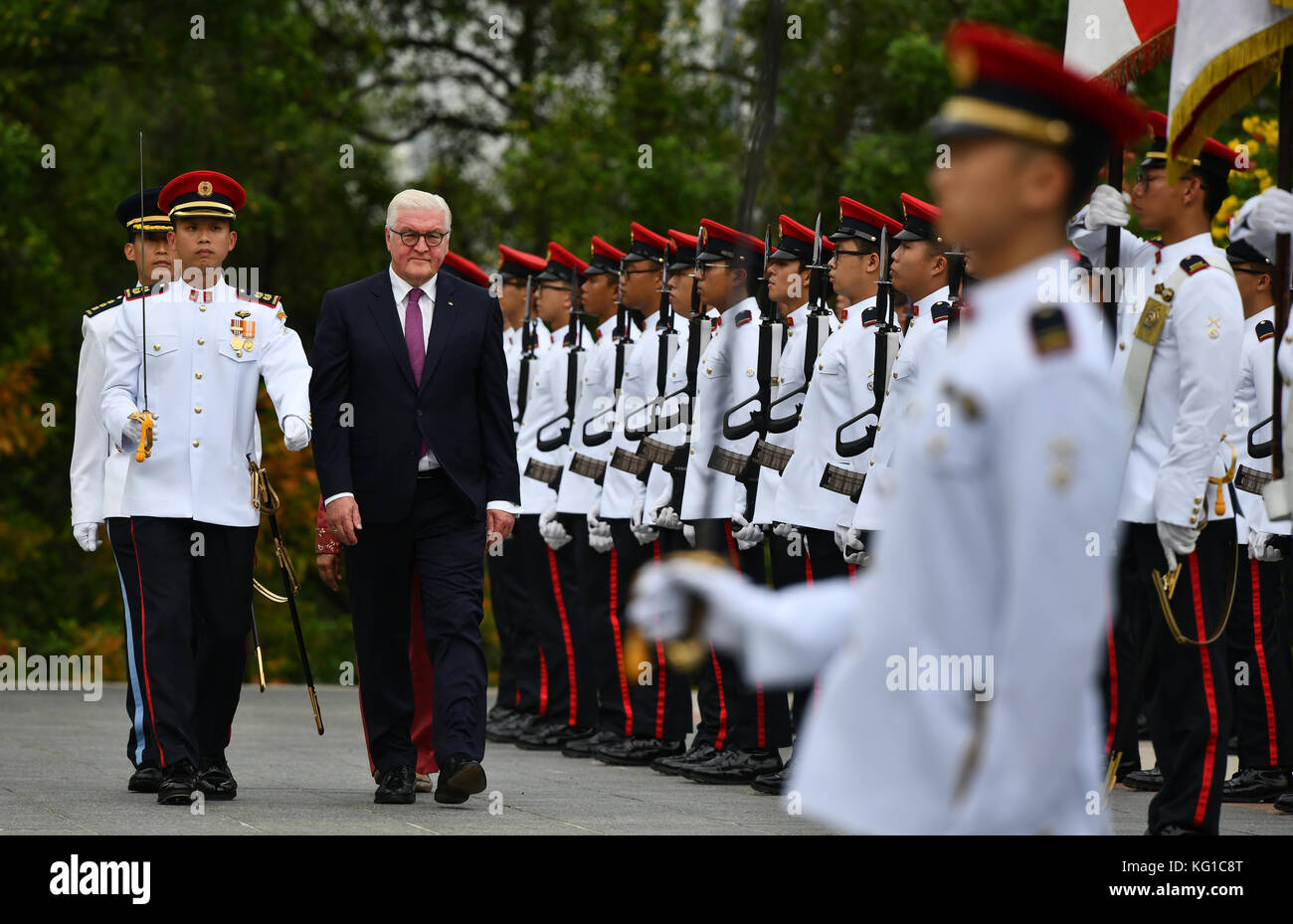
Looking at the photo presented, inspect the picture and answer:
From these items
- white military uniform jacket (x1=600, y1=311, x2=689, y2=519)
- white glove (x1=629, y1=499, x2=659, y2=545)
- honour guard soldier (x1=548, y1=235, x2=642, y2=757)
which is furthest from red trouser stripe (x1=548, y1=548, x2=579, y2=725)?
white glove (x1=629, y1=499, x2=659, y2=545)

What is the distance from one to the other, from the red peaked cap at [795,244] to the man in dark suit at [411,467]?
2.01 m

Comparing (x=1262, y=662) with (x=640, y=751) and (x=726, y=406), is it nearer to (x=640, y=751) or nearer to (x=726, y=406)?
(x=726, y=406)

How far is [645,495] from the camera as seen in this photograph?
941 centimetres

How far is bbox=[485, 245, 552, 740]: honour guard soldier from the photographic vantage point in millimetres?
11188

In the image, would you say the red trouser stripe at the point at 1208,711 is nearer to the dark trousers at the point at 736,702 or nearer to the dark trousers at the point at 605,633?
the dark trousers at the point at 736,702

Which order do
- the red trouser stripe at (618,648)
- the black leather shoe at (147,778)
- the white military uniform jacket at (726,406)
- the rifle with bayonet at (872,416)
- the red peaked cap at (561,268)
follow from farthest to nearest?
the red peaked cap at (561,268), the red trouser stripe at (618,648), the white military uniform jacket at (726,406), the rifle with bayonet at (872,416), the black leather shoe at (147,778)

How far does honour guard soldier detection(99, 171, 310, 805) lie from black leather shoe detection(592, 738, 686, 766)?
7.42ft

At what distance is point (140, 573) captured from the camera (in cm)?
745

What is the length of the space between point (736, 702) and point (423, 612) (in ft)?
6.36

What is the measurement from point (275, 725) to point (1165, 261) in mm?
6588

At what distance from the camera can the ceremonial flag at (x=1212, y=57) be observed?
6262 millimetres

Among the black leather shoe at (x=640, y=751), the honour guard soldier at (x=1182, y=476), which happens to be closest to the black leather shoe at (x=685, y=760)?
the black leather shoe at (x=640, y=751)
